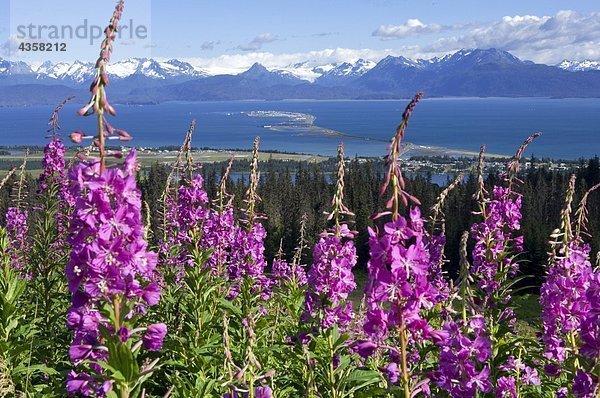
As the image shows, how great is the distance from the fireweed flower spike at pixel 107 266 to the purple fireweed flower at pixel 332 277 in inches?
111

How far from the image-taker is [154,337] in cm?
388

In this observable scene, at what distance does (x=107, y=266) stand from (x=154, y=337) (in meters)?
0.60

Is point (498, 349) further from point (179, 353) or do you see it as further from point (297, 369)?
point (179, 353)

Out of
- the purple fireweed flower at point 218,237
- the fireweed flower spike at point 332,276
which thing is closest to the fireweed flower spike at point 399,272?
the fireweed flower spike at point 332,276

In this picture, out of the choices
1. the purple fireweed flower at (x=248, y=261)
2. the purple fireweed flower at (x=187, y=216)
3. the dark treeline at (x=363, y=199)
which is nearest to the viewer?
the purple fireweed flower at (x=248, y=261)

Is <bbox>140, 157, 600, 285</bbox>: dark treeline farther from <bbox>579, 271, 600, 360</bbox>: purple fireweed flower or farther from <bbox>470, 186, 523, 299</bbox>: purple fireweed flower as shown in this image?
<bbox>579, 271, 600, 360</bbox>: purple fireweed flower

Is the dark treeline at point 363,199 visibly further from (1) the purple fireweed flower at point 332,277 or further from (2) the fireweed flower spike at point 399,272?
(2) the fireweed flower spike at point 399,272

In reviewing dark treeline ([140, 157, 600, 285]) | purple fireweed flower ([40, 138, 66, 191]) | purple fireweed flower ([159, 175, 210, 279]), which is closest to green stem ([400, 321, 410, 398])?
purple fireweed flower ([159, 175, 210, 279])

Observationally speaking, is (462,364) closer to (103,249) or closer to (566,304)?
(566,304)

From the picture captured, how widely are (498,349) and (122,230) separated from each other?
175 inches

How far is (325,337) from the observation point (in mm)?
6434

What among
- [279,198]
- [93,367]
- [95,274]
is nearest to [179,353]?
[93,367]

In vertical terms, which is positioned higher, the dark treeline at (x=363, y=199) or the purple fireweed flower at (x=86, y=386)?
the purple fireweed flower at (x=86, y=386)

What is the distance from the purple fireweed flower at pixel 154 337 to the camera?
388cm
